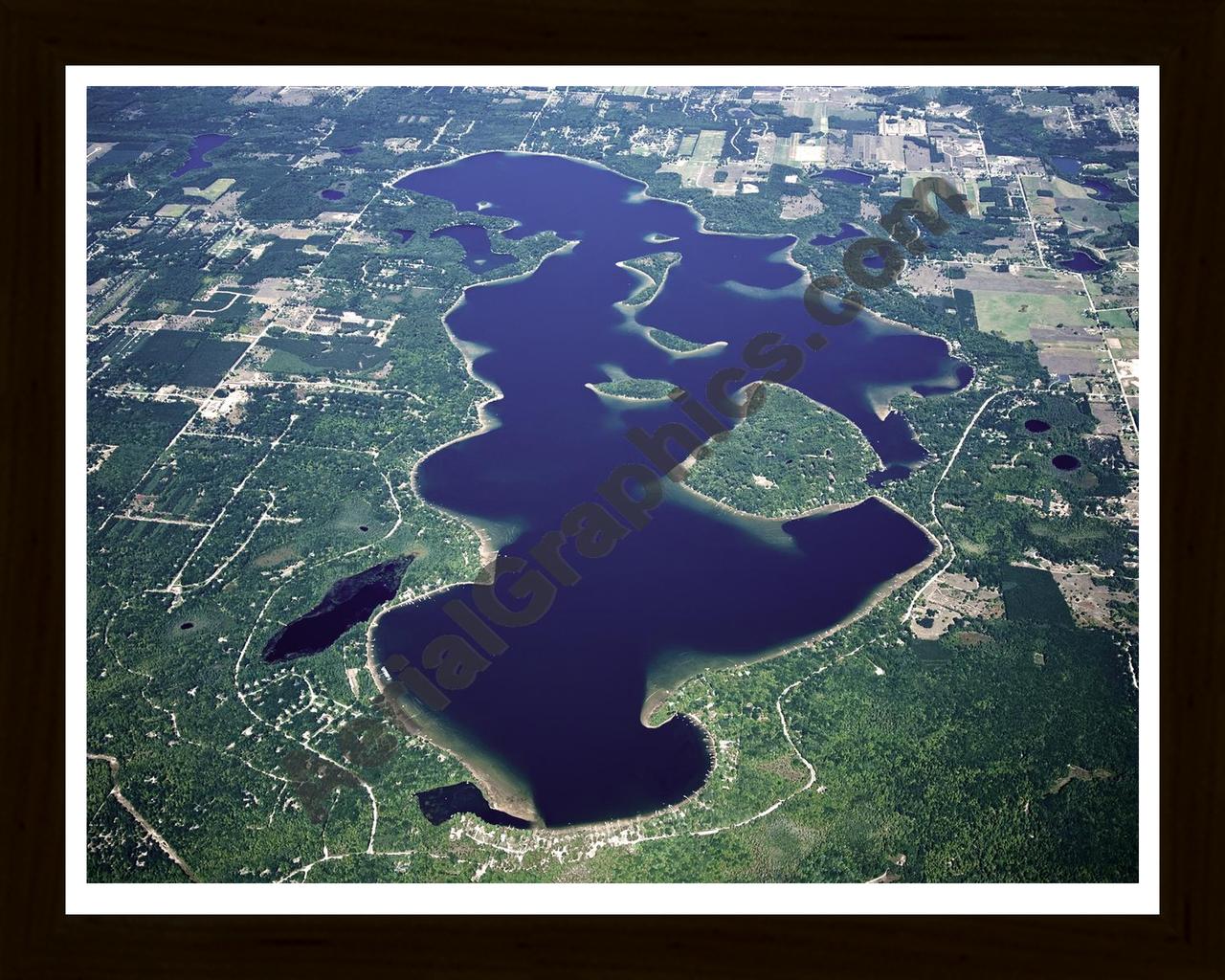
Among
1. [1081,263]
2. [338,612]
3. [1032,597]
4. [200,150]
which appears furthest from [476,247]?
[1032,597]

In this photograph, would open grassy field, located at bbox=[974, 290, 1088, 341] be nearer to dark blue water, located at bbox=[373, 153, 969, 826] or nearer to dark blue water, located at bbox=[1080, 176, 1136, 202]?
dark blue water, located at bbox=[373, 153, 969, 826]

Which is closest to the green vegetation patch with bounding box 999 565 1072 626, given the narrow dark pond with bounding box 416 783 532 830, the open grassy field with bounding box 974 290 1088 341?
the open grassy field with bounding box 974 290 1088 341

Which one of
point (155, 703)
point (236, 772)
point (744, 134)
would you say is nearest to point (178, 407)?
point (155, 703)

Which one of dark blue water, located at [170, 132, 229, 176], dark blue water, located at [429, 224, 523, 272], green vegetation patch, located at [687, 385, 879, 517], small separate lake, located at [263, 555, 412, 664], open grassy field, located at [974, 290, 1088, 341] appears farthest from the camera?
dark blue water, located at [170, 132, 229, 176]

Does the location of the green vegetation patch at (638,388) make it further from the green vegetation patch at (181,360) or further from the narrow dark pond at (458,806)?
the narrow dark pond at (458,806)

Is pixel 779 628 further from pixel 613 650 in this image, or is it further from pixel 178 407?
pixel 178 407

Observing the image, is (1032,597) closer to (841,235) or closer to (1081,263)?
(1081,263)
